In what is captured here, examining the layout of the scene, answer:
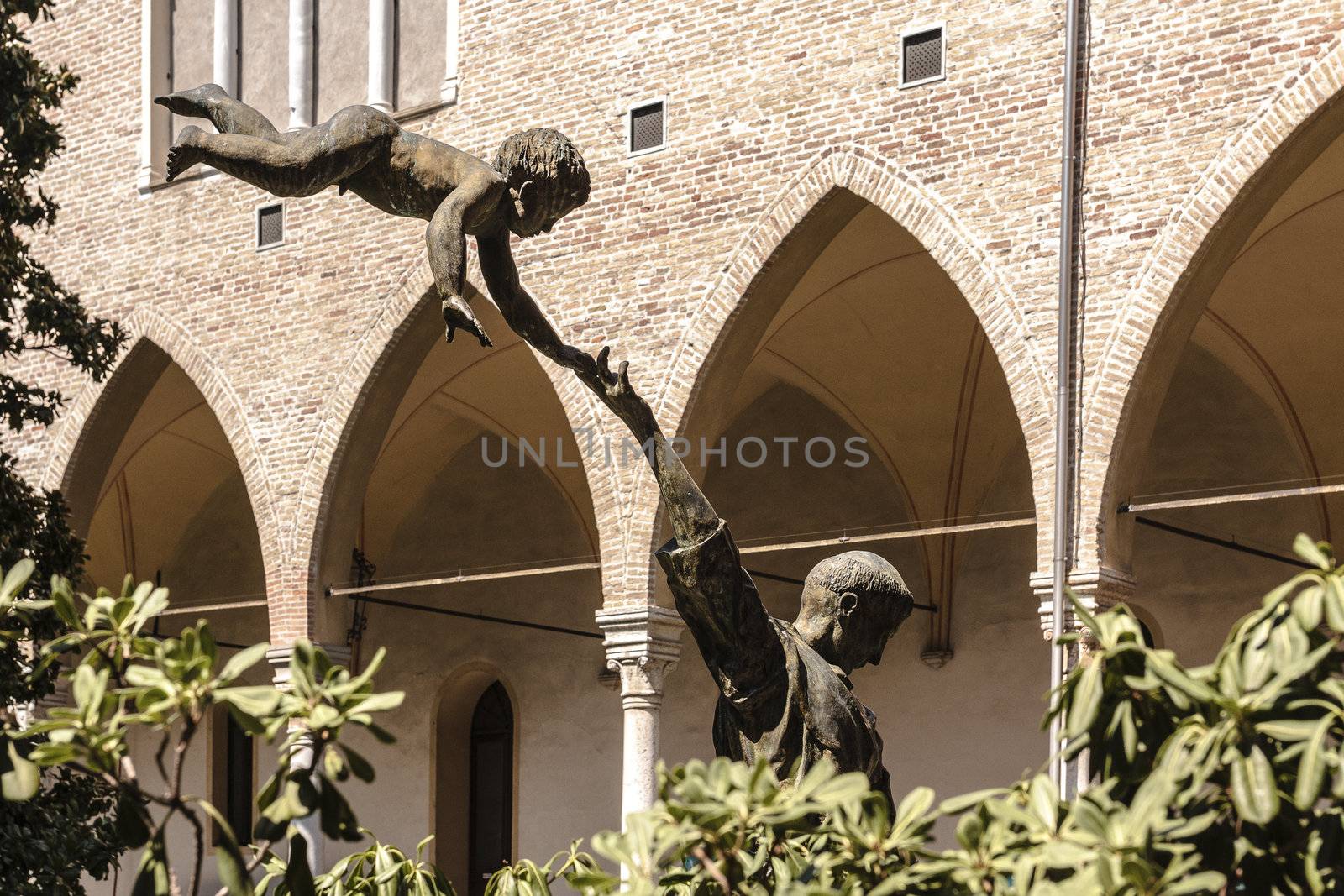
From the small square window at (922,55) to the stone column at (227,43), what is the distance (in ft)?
19.2

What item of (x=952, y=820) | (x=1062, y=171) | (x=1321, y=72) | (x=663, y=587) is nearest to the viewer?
(x=1321, y=72)

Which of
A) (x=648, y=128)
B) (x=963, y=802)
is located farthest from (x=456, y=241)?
(x=648, y=128)

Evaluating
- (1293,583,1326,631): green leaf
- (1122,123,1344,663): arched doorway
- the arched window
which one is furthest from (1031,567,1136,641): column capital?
(1293,583,1326,631): green leaf

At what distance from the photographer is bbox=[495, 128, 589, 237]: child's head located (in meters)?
3.16

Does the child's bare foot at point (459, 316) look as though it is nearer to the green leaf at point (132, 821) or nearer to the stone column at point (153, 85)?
the green leaf at point (132, 821)

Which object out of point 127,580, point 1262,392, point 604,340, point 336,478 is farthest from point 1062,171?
point 127,580

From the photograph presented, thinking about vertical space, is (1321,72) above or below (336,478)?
above

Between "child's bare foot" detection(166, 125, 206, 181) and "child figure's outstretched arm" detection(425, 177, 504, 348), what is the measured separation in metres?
0.40

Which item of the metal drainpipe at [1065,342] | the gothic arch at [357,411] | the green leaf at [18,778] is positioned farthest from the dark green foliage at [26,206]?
the green leaf at [18,778]

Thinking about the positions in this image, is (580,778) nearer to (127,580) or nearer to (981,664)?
(981,664)

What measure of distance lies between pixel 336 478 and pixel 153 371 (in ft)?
7.85

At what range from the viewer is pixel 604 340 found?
13469mm

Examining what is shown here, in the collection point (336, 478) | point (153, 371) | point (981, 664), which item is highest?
point (153, 371)

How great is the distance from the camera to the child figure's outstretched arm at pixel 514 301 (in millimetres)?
3287
